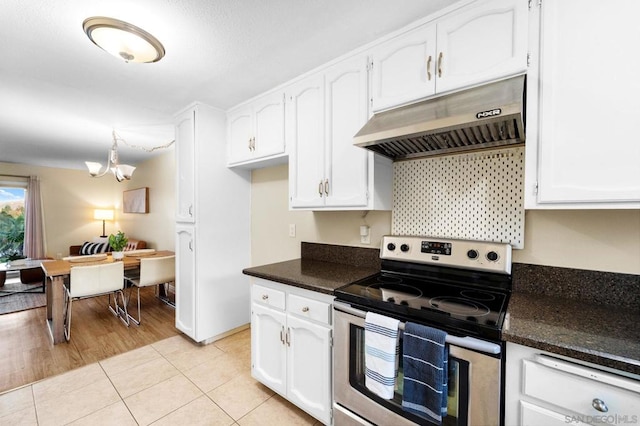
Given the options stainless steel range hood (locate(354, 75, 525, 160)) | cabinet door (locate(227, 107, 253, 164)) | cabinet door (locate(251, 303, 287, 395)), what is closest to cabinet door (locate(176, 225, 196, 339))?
cabinet door (locate(227, 107, 253, 164))

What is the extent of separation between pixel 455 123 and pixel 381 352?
1036mm

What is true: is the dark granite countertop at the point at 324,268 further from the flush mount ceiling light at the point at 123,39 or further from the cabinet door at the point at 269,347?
the flush mount ceiling light at the point at 123,39

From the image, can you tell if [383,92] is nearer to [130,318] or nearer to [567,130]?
[567,130]

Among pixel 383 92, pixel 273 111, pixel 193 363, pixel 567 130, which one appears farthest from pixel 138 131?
pixel 567 130

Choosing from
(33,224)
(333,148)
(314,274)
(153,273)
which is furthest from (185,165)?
→ (33,224)

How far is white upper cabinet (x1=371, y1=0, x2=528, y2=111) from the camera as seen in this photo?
1.19 m

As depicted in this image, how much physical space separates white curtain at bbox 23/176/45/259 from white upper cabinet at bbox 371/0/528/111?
7242 mm

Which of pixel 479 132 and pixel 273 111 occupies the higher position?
pixel 273 111

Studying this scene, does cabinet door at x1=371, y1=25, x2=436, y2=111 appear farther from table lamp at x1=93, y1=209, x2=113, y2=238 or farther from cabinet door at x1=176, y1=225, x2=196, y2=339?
table lamp at x1=93, y1=209, x2=113, y2=238

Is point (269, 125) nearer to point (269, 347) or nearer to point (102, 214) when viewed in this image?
point (269, 347)

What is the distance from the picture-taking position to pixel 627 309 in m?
1.17

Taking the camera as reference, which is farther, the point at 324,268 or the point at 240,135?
the point at 240,135

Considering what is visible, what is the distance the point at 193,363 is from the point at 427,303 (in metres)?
2.07

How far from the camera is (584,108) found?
1048 mm
